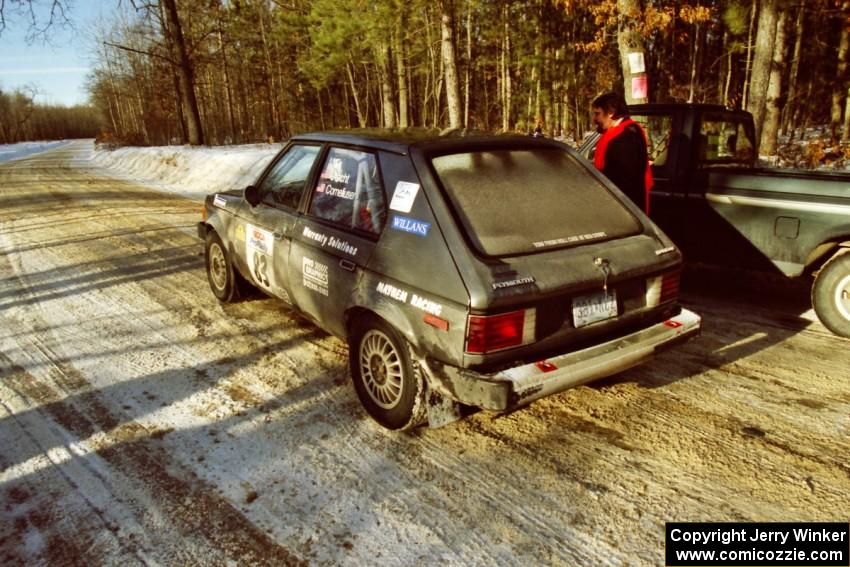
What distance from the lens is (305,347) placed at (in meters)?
4.34

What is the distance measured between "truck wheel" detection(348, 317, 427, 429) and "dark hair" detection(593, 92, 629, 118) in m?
2.86

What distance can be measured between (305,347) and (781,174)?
4.35 meters

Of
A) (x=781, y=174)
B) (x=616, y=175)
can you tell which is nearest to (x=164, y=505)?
(x=616, y=175)

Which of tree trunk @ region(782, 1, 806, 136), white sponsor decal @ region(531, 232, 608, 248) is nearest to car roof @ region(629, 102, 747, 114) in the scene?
white sponsor decal @ region(531, 232, 608, 248)

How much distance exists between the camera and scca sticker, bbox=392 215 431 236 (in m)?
2.86

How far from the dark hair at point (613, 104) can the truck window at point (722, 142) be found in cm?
121

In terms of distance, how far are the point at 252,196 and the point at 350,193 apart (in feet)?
4.32

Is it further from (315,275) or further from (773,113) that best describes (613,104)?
(773,113)

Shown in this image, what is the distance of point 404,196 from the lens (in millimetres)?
3037

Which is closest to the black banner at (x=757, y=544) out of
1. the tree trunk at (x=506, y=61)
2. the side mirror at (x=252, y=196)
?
the side mirror at (x=252, y=196)

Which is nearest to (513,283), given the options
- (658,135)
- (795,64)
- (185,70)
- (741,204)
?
(741,204)

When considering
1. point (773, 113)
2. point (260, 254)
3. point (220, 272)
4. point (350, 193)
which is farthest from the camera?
point (773, 113)

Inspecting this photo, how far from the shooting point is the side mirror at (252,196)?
14.3 ft

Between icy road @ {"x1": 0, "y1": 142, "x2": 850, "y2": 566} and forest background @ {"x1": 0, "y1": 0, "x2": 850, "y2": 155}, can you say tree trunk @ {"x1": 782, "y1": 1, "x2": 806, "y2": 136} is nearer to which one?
forest background @ {"x1": 0, "y1": 0, "x2": 850, "y2": 155}
